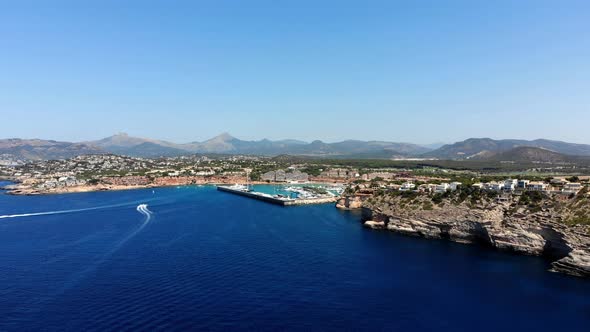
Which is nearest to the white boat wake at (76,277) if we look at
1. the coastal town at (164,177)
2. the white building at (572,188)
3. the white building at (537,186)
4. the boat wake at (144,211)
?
the boat wake at (144,211)

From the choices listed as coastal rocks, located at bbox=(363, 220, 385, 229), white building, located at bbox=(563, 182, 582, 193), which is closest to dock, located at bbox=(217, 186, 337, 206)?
coastal rocks, located at bbox=(363, 220, 385, 229)

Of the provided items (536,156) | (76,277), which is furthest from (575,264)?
(536,156)

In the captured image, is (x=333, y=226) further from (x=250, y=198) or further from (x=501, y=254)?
(x=250, y=198)

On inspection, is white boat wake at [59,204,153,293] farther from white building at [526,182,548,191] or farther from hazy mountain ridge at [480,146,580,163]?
hazy mountain ridge at [480,146,580,163]

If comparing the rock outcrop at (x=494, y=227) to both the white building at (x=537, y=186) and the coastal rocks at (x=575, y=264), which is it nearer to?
A: the coastal rocks at (x=575, y=264)

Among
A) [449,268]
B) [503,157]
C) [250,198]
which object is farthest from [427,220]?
[503,157]

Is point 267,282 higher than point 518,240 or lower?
lower

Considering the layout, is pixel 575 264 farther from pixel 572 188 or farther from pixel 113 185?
pixel 113 185

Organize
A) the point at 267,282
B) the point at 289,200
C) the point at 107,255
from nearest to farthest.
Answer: the point at 267,282 → the point at 107,255 → the point at 289,200
